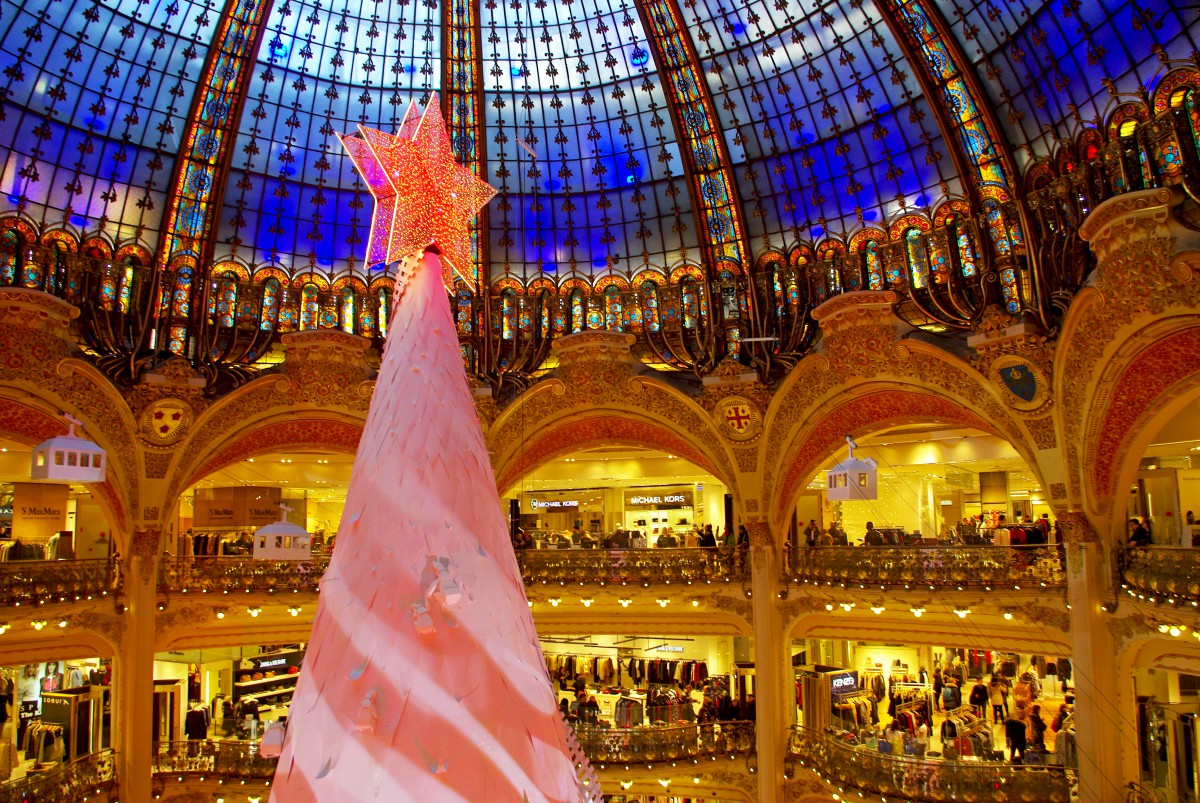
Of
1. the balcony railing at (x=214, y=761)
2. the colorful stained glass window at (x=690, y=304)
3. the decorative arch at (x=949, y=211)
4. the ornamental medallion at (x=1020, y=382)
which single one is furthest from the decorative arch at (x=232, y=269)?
the ornamental medallion at (x=1020, y=382)

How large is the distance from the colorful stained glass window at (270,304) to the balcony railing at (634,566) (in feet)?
28.8

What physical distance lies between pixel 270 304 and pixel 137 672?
9.46 meters

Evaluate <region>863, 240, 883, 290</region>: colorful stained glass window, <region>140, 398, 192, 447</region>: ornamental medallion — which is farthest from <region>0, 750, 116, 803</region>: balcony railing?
<region>863, 240, 883, 290</region>: colorful stained glass window

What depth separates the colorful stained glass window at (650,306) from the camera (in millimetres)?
23859

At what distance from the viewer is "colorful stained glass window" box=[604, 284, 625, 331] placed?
24078 mm

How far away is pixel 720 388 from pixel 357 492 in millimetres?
19462

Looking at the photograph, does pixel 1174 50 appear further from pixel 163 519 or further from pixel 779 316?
pixel 163 519

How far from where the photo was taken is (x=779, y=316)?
2244 cm

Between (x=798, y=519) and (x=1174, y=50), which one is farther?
(x=798, y=519)

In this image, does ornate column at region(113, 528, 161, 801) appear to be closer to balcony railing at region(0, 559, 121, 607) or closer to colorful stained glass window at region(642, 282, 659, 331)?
balcony railing at region(0, 559, 121, 607)

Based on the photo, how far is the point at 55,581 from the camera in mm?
19797

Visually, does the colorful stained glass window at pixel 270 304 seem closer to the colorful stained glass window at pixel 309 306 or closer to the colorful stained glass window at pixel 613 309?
the colorful stained glass window at pixel 309 306

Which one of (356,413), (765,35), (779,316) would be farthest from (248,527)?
(765,35)

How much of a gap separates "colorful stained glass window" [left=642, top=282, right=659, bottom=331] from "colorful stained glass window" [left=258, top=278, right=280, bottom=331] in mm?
9581
